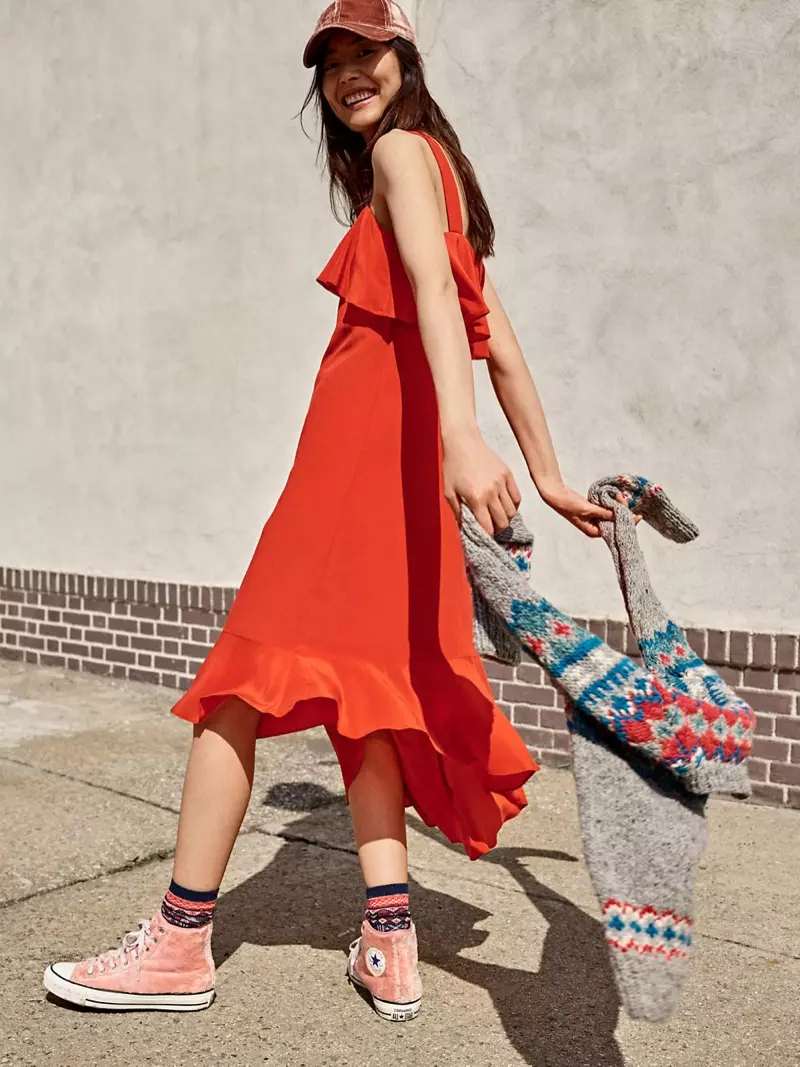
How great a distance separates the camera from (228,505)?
5520mm

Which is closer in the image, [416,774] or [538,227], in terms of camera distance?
[416,774]

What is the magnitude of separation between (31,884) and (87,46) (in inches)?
180

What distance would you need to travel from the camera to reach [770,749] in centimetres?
397

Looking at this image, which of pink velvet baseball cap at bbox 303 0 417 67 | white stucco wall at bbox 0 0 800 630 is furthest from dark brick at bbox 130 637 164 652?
pink velvet baseball cap at bbox 303 0 417 67

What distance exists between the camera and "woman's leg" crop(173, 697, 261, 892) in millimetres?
2355

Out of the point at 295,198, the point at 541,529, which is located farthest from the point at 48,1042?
the point at 295,198

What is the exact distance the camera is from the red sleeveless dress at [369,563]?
93.1 inches

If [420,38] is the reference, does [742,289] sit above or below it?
below

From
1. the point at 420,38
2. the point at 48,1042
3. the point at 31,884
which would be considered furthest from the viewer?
the point at 420,38

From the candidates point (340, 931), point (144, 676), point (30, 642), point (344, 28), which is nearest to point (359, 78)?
point (344, 28)

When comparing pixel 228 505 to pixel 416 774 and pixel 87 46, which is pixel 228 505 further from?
pixel 416 774

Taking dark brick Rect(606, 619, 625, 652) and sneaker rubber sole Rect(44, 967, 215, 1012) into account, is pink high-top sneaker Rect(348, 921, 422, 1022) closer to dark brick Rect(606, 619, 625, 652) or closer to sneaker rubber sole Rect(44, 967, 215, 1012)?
sneaker rubber sole Rect(44, 967, 215, 1012)

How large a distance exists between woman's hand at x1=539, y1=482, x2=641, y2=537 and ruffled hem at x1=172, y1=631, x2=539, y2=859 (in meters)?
0.38

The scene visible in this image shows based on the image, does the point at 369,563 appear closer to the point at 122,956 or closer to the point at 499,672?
the point at 122,956
